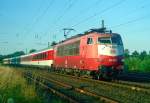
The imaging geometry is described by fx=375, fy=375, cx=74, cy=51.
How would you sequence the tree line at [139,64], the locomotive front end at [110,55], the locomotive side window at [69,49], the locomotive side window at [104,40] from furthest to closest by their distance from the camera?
the tree line at [139,64], the locomotive side window at [69,49], the locomotive side window at [104,40], the locomotive front end at [110,55]

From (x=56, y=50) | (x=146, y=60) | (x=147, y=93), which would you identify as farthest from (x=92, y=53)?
(x=146, y=60)

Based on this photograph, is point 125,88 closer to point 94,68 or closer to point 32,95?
point 94,68

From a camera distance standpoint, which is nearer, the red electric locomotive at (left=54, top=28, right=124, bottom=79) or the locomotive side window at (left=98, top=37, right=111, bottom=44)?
the red electric locomotive at (left=54, top=28, right=124, bottom=79)

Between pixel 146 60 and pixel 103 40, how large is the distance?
2490 cm

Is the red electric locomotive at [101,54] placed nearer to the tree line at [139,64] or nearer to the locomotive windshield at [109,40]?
the locomotive windshield at [109,40]

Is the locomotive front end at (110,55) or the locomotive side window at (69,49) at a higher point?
the locomotive side window at (69,49)

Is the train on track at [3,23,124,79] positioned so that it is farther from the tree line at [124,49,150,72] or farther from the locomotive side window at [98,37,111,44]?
the tree line at [124,49,150,72]

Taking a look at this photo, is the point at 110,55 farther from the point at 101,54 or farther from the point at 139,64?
the point at 139,64

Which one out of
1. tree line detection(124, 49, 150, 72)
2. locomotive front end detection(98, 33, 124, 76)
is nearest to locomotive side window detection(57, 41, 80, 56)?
locomotive front end detection(98, 33, 124, 76)

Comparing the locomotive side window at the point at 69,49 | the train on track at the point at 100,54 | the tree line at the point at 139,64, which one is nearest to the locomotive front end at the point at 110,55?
the train on track at the point at 100,54

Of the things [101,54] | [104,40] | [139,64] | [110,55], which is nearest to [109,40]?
[104,40]

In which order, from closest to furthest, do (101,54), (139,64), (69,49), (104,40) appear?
(101,54)
(104,40)
(69,49)
(139,64)

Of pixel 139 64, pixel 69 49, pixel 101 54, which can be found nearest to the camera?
pixel 101 54

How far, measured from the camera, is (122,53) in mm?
23219
